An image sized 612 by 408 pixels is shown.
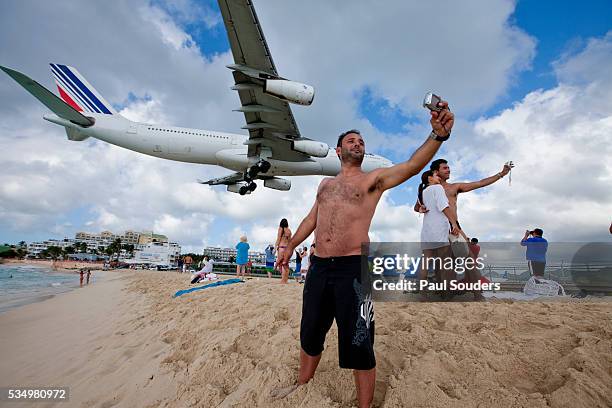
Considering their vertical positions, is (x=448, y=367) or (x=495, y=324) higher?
(x=495, y=324)

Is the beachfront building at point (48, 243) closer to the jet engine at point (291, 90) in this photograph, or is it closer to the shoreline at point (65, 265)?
the shoreline at point (65, 265)

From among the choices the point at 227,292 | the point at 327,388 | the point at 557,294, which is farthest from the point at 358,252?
the point at 227,292

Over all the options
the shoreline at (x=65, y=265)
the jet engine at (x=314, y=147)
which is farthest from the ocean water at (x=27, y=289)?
the shoreline at (x=65, y=265)

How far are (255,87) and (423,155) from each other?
12.1m

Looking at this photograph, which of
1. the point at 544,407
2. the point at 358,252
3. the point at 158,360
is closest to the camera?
the point at 544,407

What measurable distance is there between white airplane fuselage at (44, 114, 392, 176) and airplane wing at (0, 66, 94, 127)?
0.63 metres

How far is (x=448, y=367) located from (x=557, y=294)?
334 centimetres

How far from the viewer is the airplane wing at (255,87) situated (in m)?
11.2

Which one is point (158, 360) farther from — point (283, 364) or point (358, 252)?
point (358, 252)

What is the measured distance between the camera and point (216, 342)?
350 cm

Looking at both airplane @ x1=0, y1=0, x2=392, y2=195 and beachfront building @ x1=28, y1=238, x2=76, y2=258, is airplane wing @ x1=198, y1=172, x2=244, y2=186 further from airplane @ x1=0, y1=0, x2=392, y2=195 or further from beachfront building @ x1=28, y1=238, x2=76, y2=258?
beachfront building @ x1=28, y1=238, x2=76, y2=258

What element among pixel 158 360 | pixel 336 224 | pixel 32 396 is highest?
pixel 336 224

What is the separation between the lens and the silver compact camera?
6.08 feet

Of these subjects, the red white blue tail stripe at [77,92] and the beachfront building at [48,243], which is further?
the beachfront building at [48,243]
